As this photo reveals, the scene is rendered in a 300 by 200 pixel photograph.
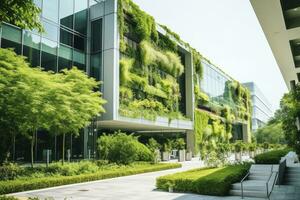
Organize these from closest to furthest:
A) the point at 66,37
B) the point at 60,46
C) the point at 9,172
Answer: the point at 9,172
the point at 60,46
the point at 66,37

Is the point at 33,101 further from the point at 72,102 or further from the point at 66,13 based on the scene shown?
the point at 66,13

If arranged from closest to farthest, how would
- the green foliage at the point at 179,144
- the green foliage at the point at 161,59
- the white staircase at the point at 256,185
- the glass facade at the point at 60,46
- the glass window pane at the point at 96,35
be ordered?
1. the white staircase at the point at 256,185
2. the glass facade at the point at 60,46
3. the glass window pane at the point at 96,35
4. the green foliage at the point at 161,59
5. the green foliage at the point at 179,144

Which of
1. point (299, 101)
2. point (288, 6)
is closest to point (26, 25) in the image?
point (299, 101)

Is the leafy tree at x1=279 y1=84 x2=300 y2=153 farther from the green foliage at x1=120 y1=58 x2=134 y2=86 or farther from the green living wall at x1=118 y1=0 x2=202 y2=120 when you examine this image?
the green foliage at x1=120 y1=58 x2=134 y2=86

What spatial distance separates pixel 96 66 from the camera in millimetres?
29734

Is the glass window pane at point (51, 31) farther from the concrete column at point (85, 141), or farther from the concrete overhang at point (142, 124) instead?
the concrete overhang at point (142, 124)

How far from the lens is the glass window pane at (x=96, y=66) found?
1159 inches

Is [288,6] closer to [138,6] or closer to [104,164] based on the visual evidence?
[104,164]

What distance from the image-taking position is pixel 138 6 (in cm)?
3338

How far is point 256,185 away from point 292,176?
11.3 feet

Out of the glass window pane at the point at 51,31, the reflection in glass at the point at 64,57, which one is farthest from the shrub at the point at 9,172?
the glass window pane at the point at 51,31

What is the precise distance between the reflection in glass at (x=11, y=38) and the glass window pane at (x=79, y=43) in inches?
252

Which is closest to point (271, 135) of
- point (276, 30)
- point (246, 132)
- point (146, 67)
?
point (246, 132)

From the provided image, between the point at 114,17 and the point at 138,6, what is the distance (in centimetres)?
493
